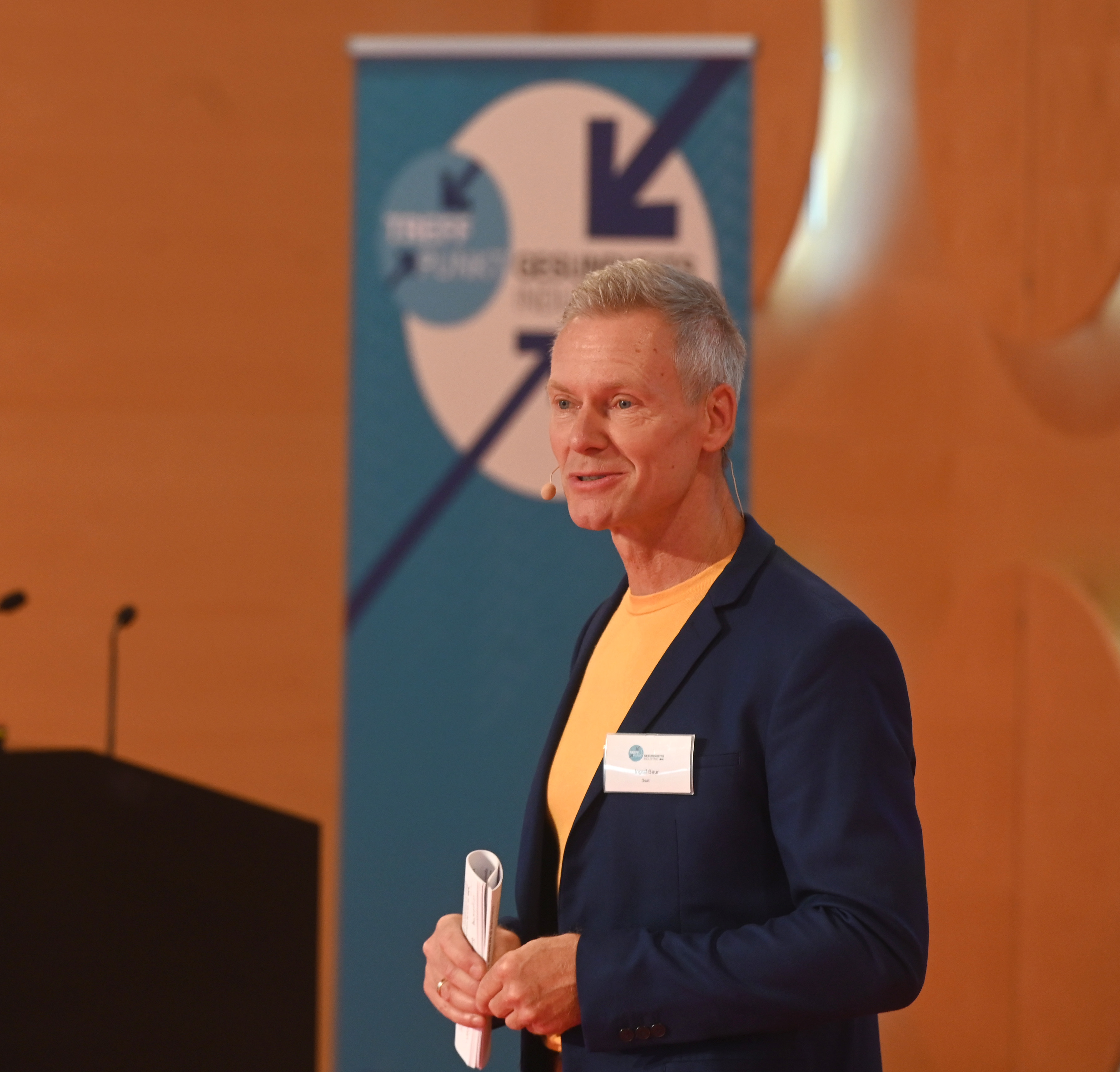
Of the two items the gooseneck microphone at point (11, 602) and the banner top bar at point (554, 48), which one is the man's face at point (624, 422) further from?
the banner top bar at point (554, 48)

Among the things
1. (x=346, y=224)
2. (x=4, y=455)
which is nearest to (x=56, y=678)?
(x=4, y=455)

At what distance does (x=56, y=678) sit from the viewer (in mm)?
4234

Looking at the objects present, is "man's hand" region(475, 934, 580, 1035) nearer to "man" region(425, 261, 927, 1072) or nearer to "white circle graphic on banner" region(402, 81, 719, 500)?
"man" region(425, 261, 927, 1072)

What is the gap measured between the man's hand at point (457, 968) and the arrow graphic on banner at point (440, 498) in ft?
7.04

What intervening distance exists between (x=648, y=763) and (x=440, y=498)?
2298 millimetres

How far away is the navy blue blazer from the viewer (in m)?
1.07

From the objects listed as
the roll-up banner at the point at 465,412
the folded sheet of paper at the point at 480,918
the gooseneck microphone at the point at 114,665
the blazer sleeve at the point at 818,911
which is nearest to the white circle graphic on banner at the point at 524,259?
the roll-up banner at the point at 465,412

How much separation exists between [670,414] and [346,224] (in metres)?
3.31

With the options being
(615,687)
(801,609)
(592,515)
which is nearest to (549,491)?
(592,515)

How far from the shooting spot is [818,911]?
3.50ft

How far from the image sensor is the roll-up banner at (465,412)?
11.1 ft

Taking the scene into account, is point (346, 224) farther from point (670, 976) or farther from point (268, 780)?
point (670, 976)

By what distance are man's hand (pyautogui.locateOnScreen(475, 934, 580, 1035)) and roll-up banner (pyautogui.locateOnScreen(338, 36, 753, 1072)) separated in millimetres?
2254

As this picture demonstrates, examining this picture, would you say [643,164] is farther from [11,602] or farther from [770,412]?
[11,602]
